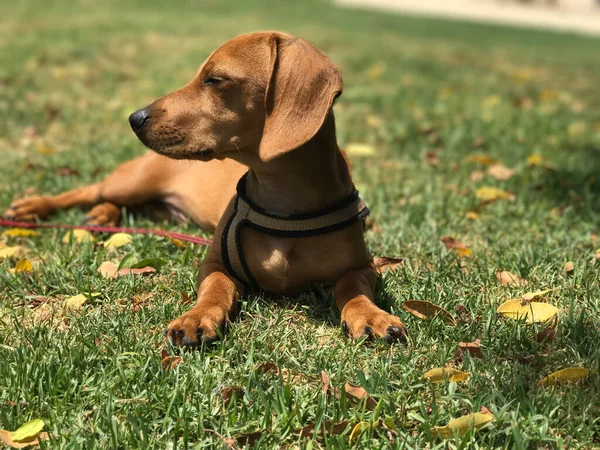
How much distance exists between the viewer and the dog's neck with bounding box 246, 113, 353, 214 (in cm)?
307

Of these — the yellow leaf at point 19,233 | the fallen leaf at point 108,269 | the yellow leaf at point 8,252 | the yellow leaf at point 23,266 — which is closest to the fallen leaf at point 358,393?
the fallen leaf at point 108,269

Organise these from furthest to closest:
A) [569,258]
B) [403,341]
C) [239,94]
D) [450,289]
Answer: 1. [569,258]
2. [450,289]
3. [239,94]
4. [403,341]

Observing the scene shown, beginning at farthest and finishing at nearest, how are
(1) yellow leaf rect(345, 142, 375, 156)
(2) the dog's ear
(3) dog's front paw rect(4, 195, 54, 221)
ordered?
(1) yellow leaf rect(345, 142, 375, 156) < (3) dog's front paw rect(4, 195, 54, 221) < (2) the dog's ear

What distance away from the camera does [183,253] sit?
143 inches

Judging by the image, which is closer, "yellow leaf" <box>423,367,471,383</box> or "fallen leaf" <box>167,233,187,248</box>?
"yellow leaf" <box>423,367,471,383</box>

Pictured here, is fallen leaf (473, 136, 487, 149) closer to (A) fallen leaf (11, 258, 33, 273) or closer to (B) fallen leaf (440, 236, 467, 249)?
(B) fallen leaf (440, 236, 467, 249)

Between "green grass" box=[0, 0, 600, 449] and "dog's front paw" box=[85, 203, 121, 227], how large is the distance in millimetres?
152

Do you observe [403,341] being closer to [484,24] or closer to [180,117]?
[180,117]

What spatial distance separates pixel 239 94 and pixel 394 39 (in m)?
10.2

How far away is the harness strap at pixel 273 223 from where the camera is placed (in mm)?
3084

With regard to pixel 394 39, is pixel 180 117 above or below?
above

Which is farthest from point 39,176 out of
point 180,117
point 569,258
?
point 569,258

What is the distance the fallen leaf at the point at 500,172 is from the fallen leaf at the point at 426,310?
2.48 meters

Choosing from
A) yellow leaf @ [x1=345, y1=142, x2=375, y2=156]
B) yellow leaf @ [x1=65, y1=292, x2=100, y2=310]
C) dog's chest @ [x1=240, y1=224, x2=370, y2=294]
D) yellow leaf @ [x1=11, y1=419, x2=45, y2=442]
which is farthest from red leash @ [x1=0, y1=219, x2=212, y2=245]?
yellow leaf @ [x1=345, y1=142, x2=375, y2=156]
